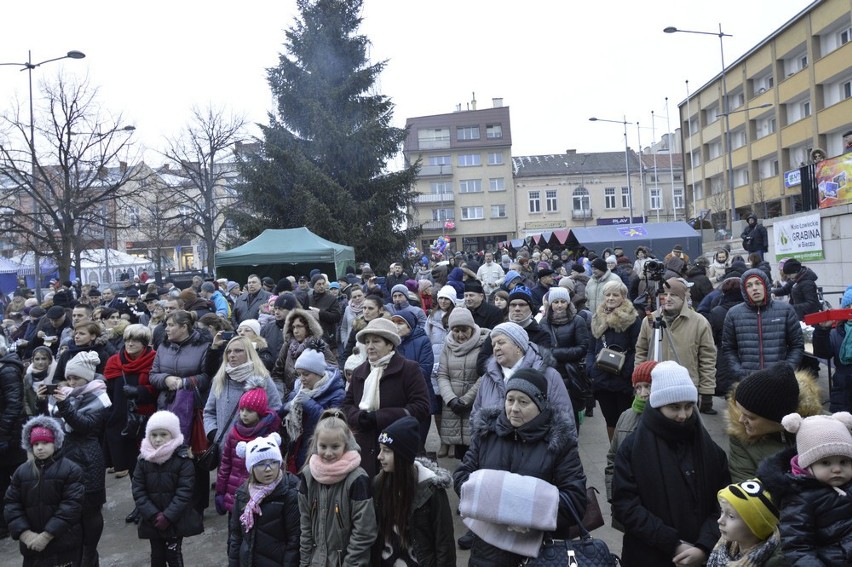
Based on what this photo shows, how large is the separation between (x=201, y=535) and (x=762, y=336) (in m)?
5.31

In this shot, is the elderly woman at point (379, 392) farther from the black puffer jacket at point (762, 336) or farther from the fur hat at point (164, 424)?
the black puffer jacket at point (762, 336)

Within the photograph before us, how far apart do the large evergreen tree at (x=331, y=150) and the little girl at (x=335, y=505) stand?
2000 cm

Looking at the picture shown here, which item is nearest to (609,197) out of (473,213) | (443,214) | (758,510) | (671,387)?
(473,213)

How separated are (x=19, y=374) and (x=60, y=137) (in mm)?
22878

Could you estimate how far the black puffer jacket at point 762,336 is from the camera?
577 cm

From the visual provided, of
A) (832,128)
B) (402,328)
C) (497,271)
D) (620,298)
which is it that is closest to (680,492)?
(620,298)

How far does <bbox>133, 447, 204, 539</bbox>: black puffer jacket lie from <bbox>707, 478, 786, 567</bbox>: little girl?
3637mm

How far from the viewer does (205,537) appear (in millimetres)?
6203

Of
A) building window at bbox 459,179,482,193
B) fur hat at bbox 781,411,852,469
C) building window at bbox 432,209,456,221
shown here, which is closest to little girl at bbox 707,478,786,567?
fur hat at bbox 781,411,852,469

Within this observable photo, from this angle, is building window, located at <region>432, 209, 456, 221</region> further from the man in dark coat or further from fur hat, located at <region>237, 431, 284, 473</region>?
fur hat, located at <region>237, 431, 284, 473</region>

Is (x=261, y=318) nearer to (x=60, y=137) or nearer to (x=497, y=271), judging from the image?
(x=497, y=271)

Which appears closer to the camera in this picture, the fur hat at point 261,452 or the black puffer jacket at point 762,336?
the fur hat at point 261,452

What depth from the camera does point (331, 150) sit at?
25.8 meters

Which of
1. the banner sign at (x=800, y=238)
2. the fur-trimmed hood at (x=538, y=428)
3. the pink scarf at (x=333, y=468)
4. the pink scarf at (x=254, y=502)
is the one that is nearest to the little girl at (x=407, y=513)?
the pink scarf at (x=333, y=468)
